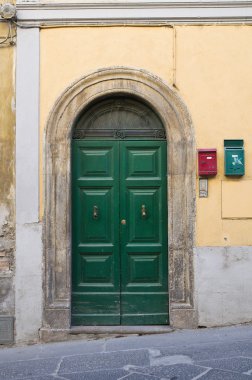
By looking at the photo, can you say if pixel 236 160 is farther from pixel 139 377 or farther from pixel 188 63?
pixel 139 377

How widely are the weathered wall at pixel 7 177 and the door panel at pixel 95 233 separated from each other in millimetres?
772

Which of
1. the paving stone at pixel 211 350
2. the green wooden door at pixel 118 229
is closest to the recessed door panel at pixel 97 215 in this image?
the green wooden door at pixel 118 229

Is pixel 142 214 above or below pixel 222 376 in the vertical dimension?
above

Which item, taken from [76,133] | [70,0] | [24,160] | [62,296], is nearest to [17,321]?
[62,296]

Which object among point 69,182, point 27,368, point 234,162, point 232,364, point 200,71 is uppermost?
point 200,71

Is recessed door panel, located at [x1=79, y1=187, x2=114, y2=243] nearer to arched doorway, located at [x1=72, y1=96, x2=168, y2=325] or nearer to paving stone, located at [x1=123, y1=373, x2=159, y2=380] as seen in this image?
arched doorway, located at [x1=72, y1=96, x2=168, y2=325]

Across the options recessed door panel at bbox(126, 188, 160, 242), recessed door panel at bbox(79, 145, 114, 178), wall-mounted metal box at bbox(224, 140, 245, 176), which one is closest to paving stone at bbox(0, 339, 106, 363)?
recessed door panel at bbox(126, 188, 160, 242)

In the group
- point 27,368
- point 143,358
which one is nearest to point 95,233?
point 143,358

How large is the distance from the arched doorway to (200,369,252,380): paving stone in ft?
5.80

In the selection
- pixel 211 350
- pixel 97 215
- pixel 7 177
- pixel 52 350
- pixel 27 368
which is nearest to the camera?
pixel 27 368

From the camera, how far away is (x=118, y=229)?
6730 mm

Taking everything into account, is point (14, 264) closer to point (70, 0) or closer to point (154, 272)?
point (154, 272)

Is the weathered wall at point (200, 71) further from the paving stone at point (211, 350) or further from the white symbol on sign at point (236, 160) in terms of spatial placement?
the paving stone at point (211, 350)

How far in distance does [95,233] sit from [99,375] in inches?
81.8
